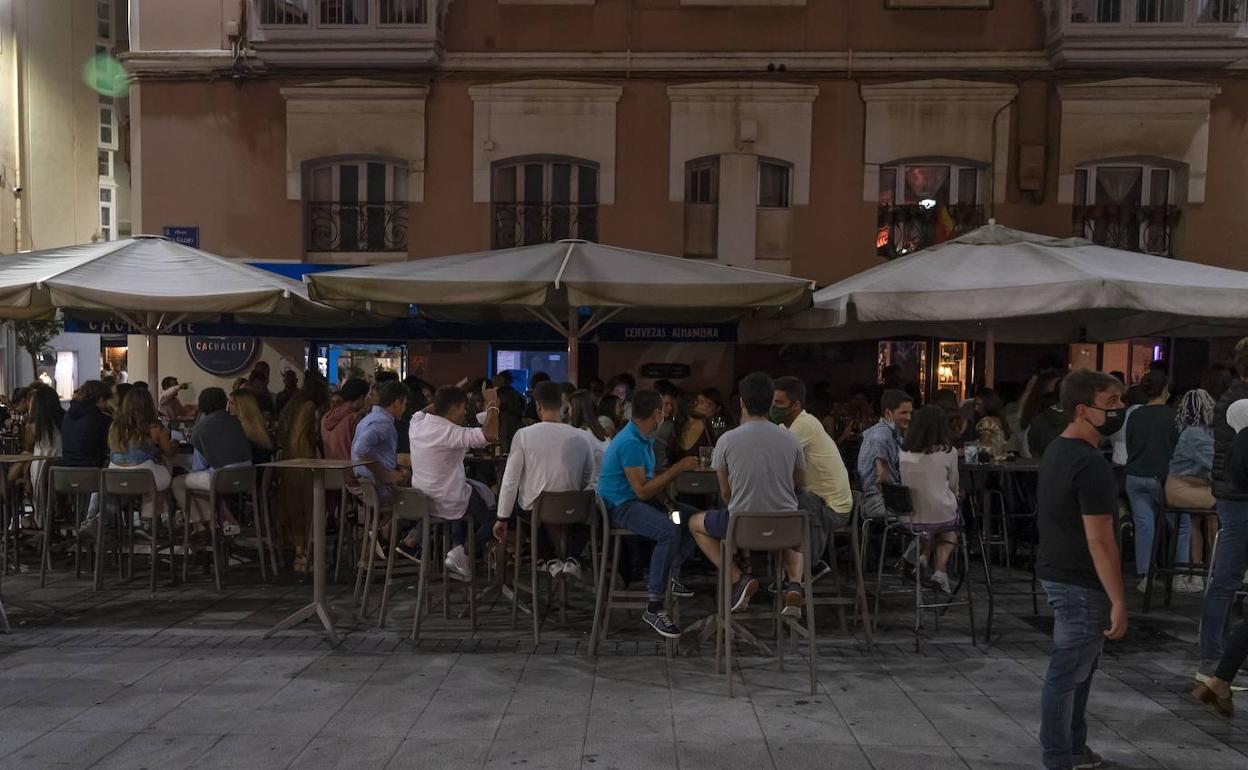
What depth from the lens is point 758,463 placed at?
221 inches

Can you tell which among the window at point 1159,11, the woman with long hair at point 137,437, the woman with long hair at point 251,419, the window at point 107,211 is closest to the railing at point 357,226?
the woman with long hair at point 251,419

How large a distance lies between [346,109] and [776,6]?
6373mm

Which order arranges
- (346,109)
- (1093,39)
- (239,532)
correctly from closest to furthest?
(239,532), (1093,39), (346,109)

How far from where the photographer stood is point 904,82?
13555mm

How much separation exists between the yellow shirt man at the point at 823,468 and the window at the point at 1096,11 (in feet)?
32.1

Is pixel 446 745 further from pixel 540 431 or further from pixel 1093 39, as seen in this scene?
pixel 1093 39

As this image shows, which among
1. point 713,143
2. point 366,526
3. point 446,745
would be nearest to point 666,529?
point 446,745

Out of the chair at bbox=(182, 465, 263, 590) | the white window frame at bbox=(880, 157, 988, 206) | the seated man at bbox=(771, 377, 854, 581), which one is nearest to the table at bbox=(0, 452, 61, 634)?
the chair at bbox=(182, 465, 263, 590)

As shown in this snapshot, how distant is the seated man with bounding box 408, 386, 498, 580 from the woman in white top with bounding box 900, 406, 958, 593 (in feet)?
9.86

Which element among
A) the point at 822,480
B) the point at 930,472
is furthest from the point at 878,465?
the point at 822,480

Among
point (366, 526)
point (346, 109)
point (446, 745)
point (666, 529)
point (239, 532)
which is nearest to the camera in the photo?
point (446, 745)

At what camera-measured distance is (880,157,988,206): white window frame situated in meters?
13.8

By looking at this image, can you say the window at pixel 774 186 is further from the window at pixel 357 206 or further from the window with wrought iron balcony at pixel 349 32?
the window at pixel 357 206

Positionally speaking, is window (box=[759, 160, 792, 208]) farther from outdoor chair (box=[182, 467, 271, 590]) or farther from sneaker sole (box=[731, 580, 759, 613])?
sneaker sole (box=[731, 580, 759, 613])
